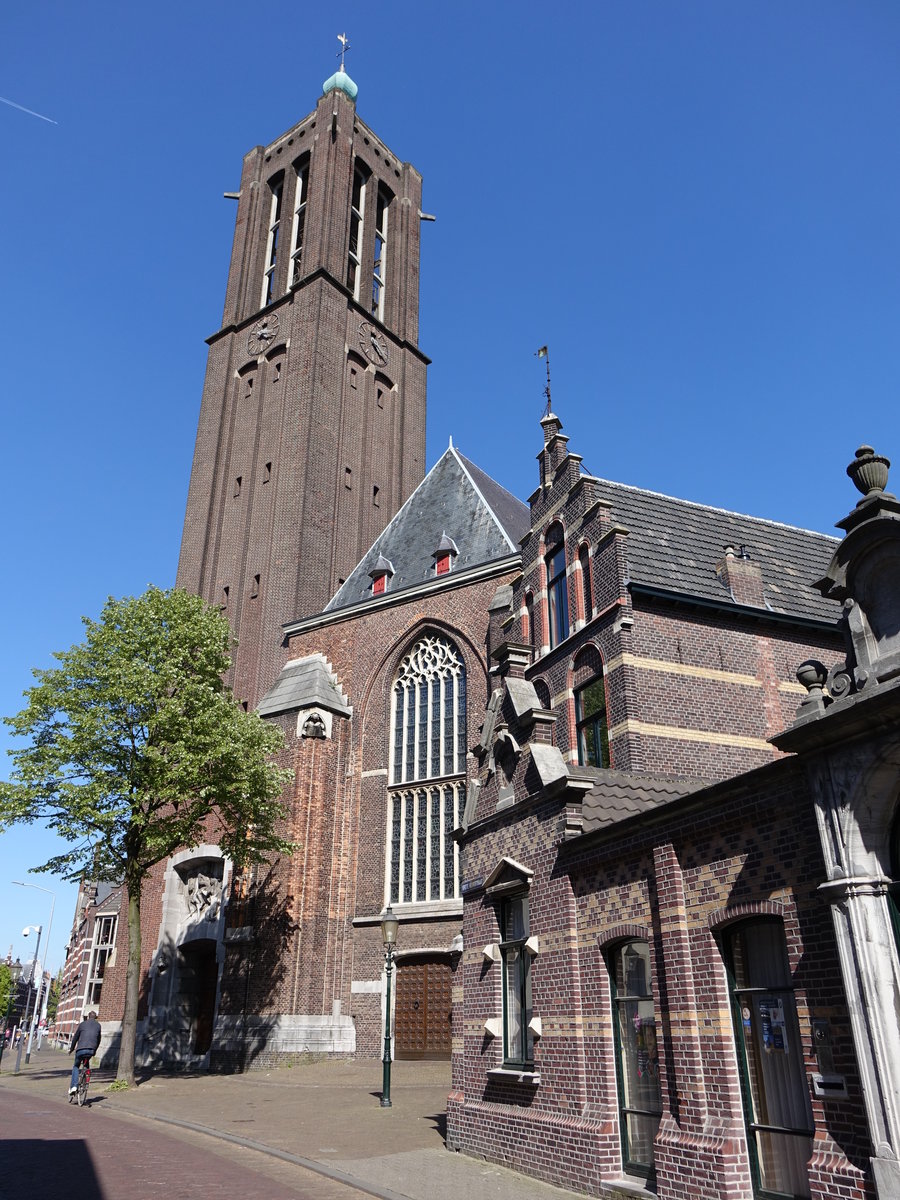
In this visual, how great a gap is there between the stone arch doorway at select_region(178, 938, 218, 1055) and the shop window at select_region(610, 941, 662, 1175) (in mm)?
20679

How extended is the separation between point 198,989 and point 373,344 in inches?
1055

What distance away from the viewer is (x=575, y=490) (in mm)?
17766

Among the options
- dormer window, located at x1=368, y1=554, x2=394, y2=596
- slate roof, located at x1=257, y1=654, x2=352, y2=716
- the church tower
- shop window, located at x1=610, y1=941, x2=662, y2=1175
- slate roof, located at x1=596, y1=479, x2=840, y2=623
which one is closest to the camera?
shop window, located at x1=610, y1=941, x2=662, y2=1175

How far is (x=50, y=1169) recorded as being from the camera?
32.6 feet

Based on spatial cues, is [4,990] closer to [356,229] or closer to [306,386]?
[306,386]

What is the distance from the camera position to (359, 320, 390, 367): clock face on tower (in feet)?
130

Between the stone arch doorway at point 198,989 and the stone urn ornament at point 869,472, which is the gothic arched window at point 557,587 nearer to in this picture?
the stone urn ornament at point 869,472

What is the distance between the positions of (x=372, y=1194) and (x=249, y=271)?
1586 inches

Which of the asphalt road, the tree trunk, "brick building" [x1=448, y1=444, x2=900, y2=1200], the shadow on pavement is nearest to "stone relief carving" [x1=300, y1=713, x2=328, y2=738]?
the tree trunk

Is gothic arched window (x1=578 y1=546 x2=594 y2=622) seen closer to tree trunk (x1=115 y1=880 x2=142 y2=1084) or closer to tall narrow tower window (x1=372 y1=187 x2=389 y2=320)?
tree trunk (x1=115 y1=880 x2=142 y2=1084)

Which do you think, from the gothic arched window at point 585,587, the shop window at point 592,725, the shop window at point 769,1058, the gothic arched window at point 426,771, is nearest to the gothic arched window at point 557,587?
the gothic arched window at point 585,587

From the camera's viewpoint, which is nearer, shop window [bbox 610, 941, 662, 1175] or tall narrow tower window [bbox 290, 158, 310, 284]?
shop window [bbox 610, 941, 662, 1175]

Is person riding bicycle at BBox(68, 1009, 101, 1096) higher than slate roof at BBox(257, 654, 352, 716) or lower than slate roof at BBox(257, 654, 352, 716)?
lower

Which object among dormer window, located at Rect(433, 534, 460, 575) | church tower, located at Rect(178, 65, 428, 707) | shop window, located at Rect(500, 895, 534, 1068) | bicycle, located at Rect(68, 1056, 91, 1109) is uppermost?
church tower, located at Rect(178, 65, 428, 707)
